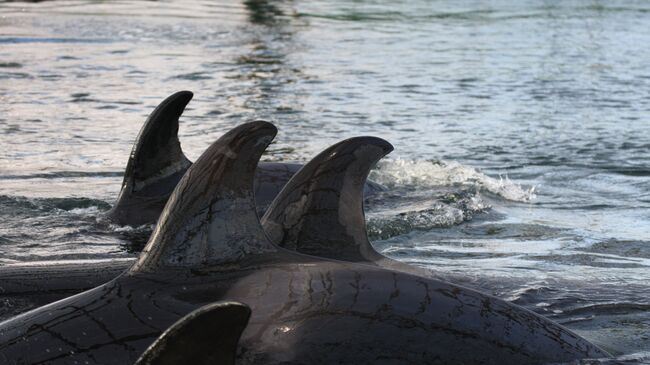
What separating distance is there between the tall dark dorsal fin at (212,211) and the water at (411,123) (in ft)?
6.23

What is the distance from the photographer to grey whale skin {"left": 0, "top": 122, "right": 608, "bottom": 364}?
14.8 feet

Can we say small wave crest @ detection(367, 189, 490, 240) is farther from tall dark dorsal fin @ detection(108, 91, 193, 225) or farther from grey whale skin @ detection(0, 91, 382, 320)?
tall dark dorsal fin @ detection(108, 91, 193, 225)

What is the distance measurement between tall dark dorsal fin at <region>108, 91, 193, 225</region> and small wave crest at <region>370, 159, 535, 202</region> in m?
3.00

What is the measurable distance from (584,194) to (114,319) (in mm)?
7913

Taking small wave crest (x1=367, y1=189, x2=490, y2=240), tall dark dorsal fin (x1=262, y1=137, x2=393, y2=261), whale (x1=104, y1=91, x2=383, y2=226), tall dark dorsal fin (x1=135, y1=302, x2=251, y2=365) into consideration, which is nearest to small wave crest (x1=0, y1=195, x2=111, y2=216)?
whale (x1=104, y1=91, x2=383, y2=226)

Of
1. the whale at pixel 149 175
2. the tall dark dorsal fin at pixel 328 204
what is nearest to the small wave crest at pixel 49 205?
the whale at pixel 149 175

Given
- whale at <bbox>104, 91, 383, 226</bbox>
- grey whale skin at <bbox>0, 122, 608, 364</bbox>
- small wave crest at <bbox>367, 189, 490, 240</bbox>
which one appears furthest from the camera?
small wave crest at <bbox>367, 189, 490, 240</bbox>

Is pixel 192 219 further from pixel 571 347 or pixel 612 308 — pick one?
pixel 612 308

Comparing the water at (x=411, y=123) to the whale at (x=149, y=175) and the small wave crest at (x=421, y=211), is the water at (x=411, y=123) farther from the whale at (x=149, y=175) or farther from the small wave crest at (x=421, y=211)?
the whale at (x=149, y=175)

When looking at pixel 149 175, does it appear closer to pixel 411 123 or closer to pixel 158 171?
pixel 158 171

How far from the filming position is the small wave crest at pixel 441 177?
1161cm

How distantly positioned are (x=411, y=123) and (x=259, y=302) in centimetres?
1178

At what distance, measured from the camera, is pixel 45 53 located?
23.1 meters

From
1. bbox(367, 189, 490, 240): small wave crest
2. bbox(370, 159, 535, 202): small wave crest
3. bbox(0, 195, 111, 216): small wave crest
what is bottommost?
bbox(0, 195, 111, 216): small wave crest
